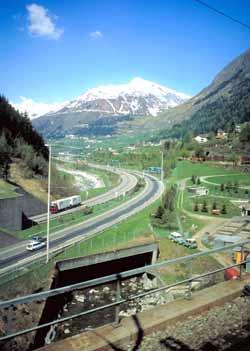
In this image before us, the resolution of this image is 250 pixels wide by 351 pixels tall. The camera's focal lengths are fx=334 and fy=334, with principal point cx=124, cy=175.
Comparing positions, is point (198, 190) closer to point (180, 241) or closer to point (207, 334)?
point (180, 241)

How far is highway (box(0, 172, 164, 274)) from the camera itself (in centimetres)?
1827

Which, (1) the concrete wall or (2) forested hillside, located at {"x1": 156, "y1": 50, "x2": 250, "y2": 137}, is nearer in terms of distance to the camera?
(1) the concrete wall

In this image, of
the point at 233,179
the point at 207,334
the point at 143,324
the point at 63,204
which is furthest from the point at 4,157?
the point at 207,334

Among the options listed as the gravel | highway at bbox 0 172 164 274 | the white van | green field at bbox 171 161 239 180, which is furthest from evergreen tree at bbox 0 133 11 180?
the gravel

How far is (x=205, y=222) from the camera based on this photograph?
27422 millimetres

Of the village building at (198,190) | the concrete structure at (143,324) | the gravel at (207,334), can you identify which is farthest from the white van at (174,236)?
the gravel at (207,334)

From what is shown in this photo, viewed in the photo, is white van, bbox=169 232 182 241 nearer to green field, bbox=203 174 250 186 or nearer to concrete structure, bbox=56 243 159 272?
concrete structure, bbox=56 243 159 272

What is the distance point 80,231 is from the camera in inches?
967

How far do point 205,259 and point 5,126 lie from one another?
104 feet

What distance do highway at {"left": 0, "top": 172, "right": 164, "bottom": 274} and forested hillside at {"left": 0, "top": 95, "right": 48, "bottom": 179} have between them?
371 inches

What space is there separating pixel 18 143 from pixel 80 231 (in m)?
18.2

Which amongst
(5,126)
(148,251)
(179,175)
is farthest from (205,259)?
(5,126)

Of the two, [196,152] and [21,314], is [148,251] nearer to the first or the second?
[21,314]

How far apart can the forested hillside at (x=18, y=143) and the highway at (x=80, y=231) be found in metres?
9.42
